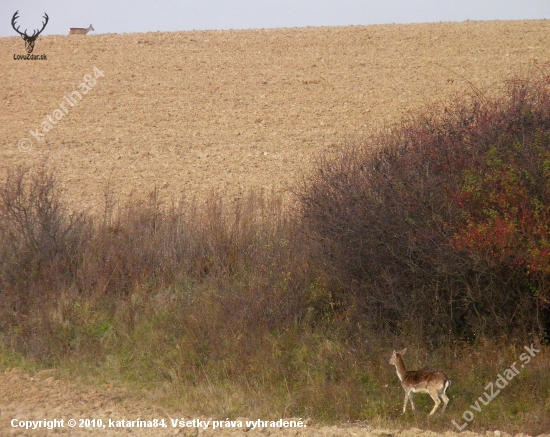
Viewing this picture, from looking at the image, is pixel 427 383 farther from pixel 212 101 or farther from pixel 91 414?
pixel 212 101

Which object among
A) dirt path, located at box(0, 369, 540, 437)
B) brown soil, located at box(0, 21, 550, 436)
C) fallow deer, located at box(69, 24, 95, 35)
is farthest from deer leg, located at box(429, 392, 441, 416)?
fallow deer, located at box(69, 24, 95, 35)

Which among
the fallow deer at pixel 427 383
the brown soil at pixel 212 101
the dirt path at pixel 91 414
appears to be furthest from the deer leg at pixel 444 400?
the brown soil at pixel 212 101

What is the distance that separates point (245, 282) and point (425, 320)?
3178 millimetres

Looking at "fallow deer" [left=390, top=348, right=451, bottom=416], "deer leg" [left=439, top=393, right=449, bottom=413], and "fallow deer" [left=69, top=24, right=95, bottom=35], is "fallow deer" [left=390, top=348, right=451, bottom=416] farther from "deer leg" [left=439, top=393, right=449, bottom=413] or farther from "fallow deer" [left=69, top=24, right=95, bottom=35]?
"fallow deer" [left=69, top=24, right=95, bottom=35]

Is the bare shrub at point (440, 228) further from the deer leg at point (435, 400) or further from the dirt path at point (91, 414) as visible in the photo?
the dirt path at point (91, 414)

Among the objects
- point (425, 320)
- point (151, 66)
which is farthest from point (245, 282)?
point (151, 66)

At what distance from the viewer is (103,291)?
10.5 meters

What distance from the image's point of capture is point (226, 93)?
27.8m

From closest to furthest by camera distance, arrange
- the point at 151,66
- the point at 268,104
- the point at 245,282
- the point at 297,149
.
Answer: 1. the point at 245,282
2. the point at 297,149
3. the point at 268,104
4. the point at 151,66

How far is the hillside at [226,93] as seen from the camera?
18.9m

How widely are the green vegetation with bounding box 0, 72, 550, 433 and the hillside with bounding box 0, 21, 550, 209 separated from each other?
5.58 metres

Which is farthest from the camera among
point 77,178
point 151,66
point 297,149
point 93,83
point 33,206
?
point 151,66

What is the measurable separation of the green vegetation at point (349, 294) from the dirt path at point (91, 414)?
36cm

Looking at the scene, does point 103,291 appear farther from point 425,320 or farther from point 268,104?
point 268,104
